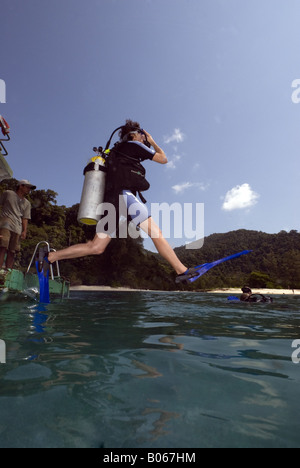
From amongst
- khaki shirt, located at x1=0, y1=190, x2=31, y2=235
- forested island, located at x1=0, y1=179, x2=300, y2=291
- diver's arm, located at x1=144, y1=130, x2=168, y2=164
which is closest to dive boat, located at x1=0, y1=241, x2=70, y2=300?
khaki shirt, located at x1=0, y1=190, x2=31, y2=235

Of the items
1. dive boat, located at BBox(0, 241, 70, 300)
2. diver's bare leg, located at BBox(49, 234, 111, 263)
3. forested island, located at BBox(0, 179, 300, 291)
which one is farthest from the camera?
forested island, located at BBox(0, 179, 300, 291)

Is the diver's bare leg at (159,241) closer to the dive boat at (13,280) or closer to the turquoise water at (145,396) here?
the turquoise water at (145,396)

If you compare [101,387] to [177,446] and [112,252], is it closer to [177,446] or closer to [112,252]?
[177,446]

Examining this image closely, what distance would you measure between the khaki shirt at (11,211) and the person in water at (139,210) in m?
3.28

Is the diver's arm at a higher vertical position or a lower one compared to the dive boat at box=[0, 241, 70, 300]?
higher

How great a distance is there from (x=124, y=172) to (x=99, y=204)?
600 mm

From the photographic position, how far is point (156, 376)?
163 centimetres

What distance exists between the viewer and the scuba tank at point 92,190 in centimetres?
364

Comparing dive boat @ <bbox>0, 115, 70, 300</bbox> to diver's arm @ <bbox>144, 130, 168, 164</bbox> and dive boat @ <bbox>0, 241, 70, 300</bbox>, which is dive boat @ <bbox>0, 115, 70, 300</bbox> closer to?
dive boat @ <bbox>0, 241, 70, 300</bbox>

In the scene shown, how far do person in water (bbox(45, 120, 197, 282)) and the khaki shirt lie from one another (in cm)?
328

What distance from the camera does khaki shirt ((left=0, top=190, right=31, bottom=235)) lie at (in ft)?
21.6

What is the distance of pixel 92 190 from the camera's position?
3.70m
